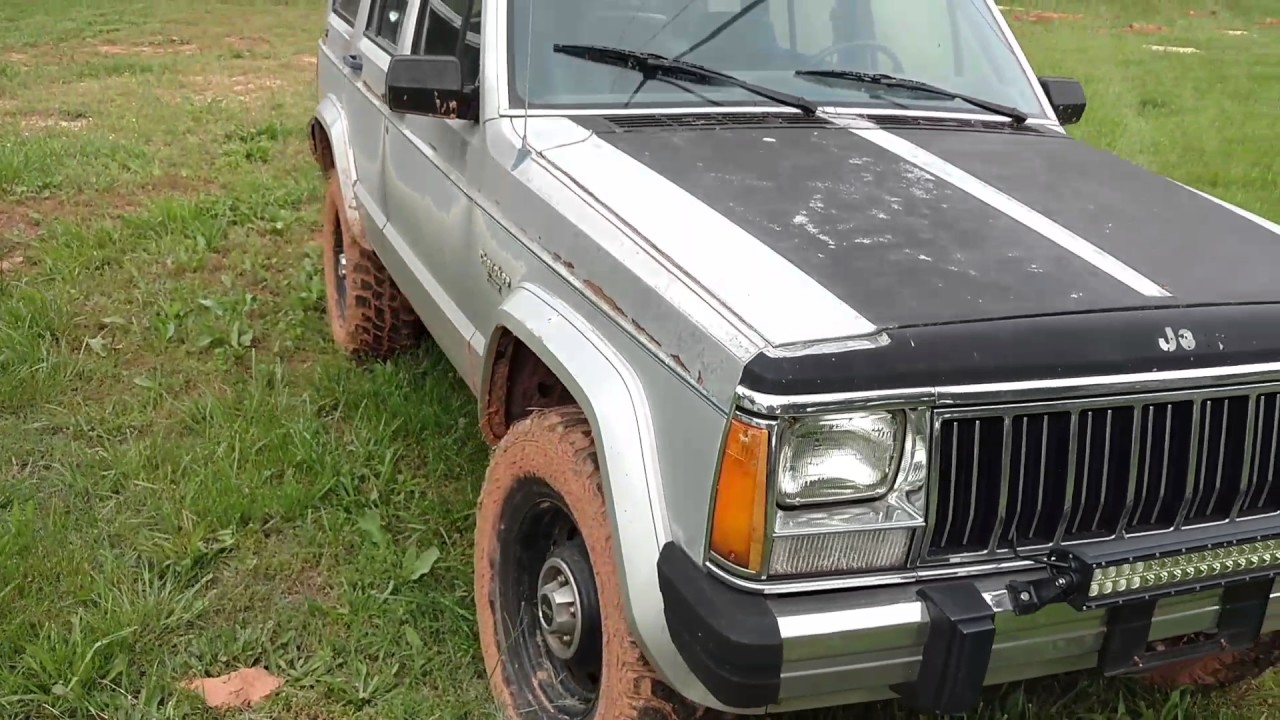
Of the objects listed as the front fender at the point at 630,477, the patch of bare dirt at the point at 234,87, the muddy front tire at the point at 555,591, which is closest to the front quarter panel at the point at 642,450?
the front fender at the point at 630,477

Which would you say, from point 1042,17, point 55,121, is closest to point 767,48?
point 55,121

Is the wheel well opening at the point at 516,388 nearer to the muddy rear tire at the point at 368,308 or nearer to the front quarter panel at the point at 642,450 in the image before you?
the front quarter panel at the point at 642,450

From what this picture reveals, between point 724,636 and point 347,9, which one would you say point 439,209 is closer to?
point 724,636

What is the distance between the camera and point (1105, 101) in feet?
34.5

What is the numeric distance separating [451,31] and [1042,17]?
17233mm

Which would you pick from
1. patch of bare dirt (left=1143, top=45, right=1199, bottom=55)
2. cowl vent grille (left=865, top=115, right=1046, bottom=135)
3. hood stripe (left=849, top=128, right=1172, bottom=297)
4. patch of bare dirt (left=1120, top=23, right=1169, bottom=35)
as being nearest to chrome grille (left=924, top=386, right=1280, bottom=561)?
hood stripe (left=849, top=128, right=1172, bottom=297)

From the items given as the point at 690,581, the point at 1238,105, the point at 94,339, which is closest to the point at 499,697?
the point at 690,581

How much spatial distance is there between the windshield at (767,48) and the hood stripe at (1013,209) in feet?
1.21

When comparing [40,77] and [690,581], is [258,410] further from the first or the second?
[40,77]

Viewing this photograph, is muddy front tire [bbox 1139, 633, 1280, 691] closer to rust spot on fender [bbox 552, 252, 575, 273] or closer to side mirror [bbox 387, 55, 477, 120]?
rust spot on fender [bbox 552, 252, 575, 273]

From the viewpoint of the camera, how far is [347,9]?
16.4ft

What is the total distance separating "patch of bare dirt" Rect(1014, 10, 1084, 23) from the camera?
18.0 meters

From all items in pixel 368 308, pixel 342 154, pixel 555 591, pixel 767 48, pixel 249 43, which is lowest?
pixel 249 43

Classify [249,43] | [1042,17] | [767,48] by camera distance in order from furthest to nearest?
[1042,17]
[249,43]
[767,48]
